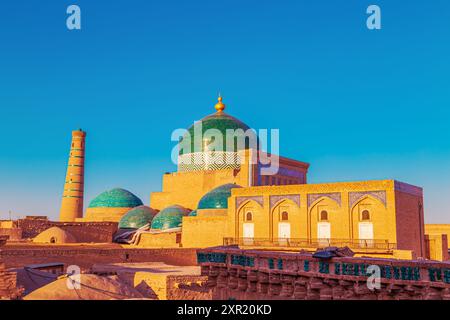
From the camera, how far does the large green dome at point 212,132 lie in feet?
126

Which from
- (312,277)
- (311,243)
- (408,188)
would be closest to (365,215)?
(408,188)

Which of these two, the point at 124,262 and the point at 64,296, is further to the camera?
the point at 124,262

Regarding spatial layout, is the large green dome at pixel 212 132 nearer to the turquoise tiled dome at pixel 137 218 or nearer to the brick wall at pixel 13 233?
the turquoise tiled dome at pixel 137 218

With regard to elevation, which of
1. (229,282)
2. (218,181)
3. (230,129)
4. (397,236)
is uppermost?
(230,129)

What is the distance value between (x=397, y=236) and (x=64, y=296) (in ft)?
50.2

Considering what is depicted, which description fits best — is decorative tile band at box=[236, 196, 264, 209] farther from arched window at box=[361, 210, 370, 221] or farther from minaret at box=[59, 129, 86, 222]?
minaret at box=[59, 129, 86, 222]

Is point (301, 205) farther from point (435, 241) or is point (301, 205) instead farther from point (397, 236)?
point (435, 241)

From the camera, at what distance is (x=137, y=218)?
1455 inches

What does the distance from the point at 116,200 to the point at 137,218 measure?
587 centimetres

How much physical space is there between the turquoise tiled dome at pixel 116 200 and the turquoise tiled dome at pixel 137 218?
149 inches

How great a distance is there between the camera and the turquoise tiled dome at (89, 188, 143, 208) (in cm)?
4191

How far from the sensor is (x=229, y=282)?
17812 millimetres

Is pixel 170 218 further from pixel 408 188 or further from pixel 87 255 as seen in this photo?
pixel 408 188
